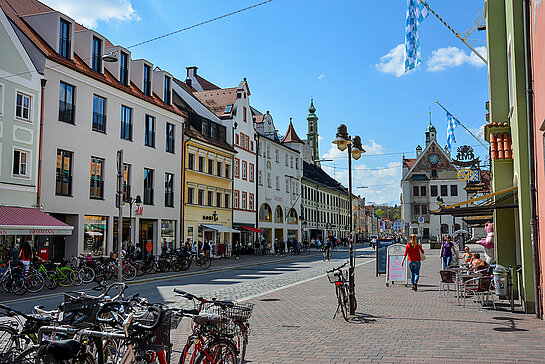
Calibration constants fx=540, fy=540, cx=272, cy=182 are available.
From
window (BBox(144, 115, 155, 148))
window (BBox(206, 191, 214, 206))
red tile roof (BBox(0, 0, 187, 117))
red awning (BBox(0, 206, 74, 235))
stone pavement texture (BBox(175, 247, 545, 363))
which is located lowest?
stone pavement texture (BBox(175, 247, 545, 363))

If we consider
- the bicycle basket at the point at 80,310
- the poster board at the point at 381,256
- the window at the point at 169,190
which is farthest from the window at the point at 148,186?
the bicycle basket at the point at 80,310

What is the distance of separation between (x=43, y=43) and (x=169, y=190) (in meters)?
13.6

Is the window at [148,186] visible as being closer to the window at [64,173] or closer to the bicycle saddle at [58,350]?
the window at [64,173]

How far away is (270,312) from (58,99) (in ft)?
61.9

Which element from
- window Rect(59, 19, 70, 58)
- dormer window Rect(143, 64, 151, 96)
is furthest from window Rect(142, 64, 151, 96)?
window Rect(59, 19, 70, 58)

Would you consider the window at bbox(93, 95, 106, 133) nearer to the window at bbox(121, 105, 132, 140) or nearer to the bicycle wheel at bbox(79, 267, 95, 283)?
the window at bbox(121, 105, 132, 140)

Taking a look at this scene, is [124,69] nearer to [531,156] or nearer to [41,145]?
[41,145]

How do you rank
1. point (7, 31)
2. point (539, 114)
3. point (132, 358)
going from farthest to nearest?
point (7, 31), point (539, 114), point (132, 358)

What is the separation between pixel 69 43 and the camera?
28578mm

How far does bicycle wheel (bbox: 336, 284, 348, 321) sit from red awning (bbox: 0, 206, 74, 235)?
48.6 ft

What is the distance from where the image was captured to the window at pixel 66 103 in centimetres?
2741

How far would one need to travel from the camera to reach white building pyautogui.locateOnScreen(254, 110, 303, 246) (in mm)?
55906

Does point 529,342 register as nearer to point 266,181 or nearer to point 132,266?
point 132,266

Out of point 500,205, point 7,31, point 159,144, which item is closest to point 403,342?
point 500,205
